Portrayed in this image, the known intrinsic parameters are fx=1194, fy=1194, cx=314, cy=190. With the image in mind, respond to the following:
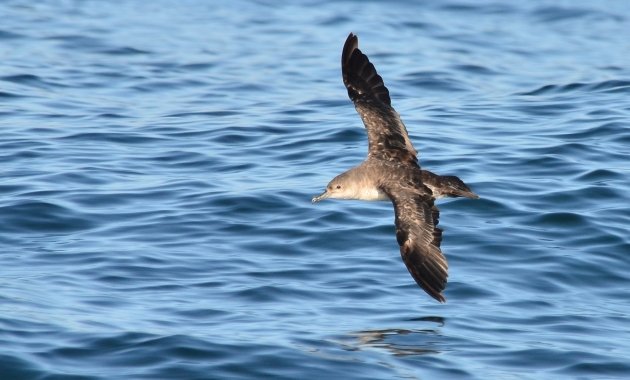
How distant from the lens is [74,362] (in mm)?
7918

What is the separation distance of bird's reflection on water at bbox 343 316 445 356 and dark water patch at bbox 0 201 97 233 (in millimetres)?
3370

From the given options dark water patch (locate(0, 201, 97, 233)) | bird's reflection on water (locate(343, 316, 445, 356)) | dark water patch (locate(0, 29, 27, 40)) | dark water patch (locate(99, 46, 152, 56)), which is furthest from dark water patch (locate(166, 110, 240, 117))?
bird's reflection on water (locate(343, 316, 445, 356))

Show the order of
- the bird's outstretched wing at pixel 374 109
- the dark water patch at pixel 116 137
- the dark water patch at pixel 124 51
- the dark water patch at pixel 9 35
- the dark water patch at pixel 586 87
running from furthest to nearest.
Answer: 1. the dark water patch at pixel 9 35
2. the dark water patch at pixel 124 51
3. the dark water patch at pixel 586 87
4. the dark water patch at pixel 116 137
5. the bird's outstretched wing at pixel 374 109

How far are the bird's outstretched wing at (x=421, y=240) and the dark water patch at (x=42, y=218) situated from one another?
10.4 ft

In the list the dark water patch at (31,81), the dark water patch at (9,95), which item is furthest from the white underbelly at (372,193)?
the dark water patch at (31,81)

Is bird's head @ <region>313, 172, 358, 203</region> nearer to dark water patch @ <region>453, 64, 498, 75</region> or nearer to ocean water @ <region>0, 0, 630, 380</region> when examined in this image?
ocean water @ <region>0, 0, 630, 380</region>

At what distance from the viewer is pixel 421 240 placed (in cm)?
880

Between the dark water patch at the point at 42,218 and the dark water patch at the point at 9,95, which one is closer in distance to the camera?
the dark water patch at the point at 42,218

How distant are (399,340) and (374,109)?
2.60 metres

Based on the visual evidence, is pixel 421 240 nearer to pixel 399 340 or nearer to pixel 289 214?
pixel 399 340

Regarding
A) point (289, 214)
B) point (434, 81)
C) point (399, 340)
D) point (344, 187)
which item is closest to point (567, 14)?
point (434, 81)

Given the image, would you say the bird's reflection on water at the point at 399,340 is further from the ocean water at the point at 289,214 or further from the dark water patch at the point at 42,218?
the dark water patch at the point at 42,218

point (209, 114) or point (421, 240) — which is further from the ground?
point (209, 114)

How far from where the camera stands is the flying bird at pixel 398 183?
28.4 ft
